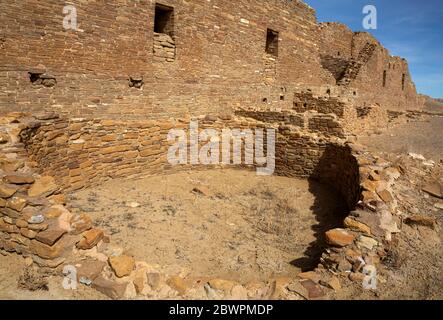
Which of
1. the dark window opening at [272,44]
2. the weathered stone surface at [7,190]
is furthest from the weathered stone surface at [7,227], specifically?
the dark window opening at [272,44]

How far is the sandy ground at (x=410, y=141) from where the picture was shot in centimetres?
963

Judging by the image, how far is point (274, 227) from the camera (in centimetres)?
555

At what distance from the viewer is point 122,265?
3.47 meters

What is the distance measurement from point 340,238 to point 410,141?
957 cm

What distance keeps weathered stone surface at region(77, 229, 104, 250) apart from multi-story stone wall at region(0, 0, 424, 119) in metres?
4.36

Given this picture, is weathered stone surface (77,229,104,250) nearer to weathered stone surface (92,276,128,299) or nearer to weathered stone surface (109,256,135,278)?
weathered stone surface (109,256,135,278)

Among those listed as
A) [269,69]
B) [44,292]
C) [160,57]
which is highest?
[269,69]

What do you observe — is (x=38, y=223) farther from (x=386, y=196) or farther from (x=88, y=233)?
(x=386, y=196)

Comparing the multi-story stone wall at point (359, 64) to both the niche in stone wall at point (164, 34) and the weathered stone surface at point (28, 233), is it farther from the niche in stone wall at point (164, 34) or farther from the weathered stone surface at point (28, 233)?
the weathered stone surface at point (28, 233)

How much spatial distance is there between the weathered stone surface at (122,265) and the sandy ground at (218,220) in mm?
714

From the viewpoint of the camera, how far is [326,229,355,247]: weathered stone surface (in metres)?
3.85

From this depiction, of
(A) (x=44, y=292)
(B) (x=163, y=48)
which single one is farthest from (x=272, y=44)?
(A) (x=44, y=292)

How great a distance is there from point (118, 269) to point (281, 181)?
524 centimetres
